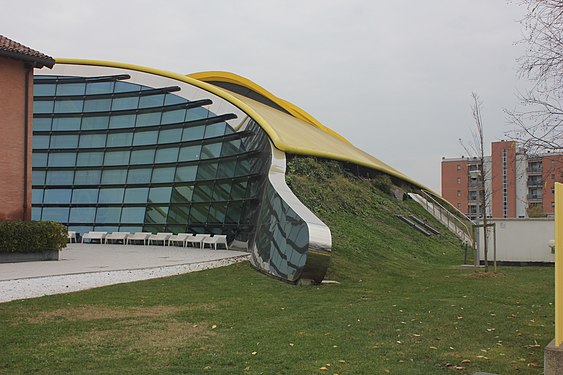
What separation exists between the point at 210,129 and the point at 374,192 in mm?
9059

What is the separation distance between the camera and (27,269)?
14.6 m

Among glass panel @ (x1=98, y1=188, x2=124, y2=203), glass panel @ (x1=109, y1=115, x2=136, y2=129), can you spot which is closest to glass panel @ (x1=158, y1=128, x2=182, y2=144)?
glass panel @ (x1=109, y1=115, x2=136, y2=129)

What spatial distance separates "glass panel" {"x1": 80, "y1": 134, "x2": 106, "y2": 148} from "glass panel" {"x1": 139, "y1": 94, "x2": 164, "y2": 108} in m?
2.72

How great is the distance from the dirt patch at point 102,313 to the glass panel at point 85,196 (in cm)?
2090

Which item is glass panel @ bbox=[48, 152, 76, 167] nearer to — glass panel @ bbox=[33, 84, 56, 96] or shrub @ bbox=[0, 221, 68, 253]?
glass panel @ bbox=[33, 84, 56, 96]

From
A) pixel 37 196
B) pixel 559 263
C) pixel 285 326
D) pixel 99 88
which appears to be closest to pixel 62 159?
pixel 37 196

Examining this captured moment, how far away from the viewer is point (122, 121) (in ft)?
99.7

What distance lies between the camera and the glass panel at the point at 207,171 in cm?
2608

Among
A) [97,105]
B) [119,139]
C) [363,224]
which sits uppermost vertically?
[97,105]

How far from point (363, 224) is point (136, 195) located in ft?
38.5

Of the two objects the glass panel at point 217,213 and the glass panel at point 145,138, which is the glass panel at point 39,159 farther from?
the glass panel at point 217,213

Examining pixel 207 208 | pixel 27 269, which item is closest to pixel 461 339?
pixel 27 269

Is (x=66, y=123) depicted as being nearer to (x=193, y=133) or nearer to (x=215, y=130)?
(x=193, y=133)

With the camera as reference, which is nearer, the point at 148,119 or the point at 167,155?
the point at 167,155
